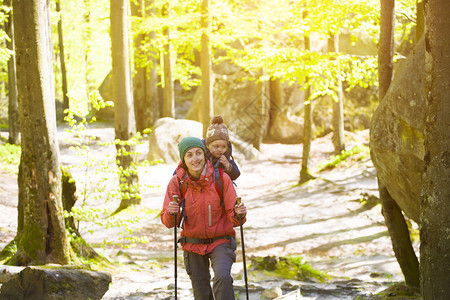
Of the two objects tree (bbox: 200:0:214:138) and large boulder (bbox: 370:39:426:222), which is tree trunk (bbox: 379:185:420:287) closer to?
large boulder (bbox: 370:39:426:222)

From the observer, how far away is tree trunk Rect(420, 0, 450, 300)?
4098 millimetres

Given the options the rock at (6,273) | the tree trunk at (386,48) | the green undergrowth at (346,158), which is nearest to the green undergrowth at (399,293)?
the tree trunk at (386,48)

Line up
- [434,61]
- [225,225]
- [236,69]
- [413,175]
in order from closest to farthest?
1. [434,61]
2. [225,225]
3. [413,175]
4. [236,69]

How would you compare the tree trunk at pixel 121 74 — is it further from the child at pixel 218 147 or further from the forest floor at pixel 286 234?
the child at pixel 218 147

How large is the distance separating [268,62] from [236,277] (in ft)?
16.3

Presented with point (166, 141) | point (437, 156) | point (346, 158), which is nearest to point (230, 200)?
point (437, 156)

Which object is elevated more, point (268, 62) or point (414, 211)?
point (268, 62)

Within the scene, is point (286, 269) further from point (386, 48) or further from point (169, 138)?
point (169, 138)

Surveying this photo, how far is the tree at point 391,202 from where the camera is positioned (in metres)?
6.75

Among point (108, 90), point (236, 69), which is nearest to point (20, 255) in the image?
point (236, 69)

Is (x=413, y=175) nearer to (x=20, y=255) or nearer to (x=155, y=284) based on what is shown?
(x=155, y=284)

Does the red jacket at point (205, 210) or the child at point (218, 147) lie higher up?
the child at point (218, 147)

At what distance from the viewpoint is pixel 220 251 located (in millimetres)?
4352

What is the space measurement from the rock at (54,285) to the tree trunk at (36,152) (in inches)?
56.5
